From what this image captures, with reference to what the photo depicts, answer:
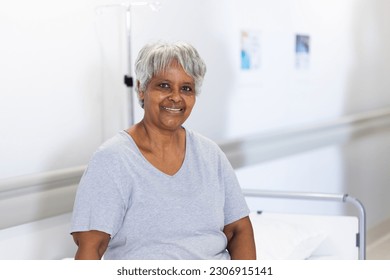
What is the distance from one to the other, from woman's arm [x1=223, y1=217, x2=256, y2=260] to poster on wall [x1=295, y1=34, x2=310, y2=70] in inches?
113

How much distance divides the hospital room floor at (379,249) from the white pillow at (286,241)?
1891 millimetres

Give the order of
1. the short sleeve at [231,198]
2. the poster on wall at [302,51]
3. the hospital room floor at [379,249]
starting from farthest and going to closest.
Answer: the hospital room floor at [379,249], the poster on wall at [302,51], the short sleeve at [231,198]

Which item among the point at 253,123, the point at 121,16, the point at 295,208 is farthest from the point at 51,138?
the point at 295,208

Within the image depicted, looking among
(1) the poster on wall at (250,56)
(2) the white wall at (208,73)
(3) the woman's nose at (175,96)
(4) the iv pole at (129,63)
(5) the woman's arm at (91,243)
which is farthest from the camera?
(1) the poster on wall at (250,56)

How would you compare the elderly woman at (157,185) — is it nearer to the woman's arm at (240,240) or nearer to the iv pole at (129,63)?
the woman's arm at (240,240)

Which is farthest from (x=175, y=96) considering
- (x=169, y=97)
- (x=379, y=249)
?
(x=379, y=249)

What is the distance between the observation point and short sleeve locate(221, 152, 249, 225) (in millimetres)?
2242

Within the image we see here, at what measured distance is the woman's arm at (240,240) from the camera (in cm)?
227

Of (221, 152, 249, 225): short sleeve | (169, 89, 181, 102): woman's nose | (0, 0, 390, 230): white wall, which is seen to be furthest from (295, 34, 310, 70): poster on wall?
(169, 89, 181, 102): woman's nose

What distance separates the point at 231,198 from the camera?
225 centimetres

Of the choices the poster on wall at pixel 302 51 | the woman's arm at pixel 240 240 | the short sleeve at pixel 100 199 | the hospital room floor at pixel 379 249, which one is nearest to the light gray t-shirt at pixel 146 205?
the short sleeve at pixel 100 199

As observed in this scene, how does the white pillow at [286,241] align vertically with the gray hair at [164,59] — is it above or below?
below

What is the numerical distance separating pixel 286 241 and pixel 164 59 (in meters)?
1.42

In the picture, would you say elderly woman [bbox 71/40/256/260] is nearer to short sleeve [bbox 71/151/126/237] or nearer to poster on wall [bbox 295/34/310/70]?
short sleeve [bbox 71/151/126/237]
